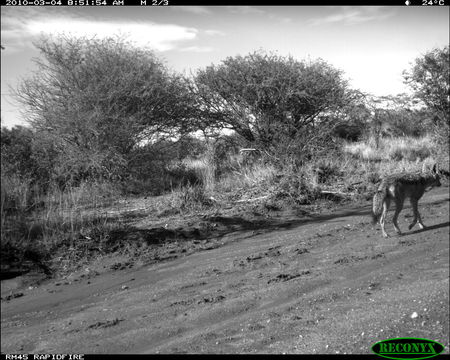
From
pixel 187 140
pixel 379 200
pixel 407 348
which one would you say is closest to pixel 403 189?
pixel 379 200

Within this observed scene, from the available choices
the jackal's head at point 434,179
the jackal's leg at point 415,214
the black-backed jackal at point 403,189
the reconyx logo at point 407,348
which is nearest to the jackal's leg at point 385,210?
the black-backed jackal at point 403,189

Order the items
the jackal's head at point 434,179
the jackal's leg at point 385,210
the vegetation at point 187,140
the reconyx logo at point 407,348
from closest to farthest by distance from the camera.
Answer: the reconyx logo at point 407,348, the jackal's head at point 434,179, the jackal's leg at point 385,210, the vegetation at point 187,140

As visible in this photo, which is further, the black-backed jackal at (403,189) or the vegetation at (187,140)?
the vegetation at (187,140)

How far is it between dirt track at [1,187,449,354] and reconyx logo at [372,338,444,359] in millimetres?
85

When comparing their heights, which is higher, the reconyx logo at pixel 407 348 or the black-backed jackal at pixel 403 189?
the black-backed jackal at pixel 403 189

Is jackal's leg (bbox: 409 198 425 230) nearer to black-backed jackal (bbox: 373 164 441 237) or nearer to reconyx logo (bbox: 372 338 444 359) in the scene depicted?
black-backed jackal (bbox: 373 164 441 237)

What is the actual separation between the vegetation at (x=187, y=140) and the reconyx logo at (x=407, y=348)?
15.1ft

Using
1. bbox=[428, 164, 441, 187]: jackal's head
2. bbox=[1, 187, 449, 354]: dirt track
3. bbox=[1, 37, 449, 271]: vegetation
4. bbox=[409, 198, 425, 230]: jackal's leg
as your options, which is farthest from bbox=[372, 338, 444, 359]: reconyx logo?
bbox=[1, 37, 449, 271]: vegetation

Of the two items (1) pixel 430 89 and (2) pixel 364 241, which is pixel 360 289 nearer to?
(2) pixel 364 241

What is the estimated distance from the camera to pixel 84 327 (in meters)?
4.80

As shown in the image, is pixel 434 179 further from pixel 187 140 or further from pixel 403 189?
pixel 187 140

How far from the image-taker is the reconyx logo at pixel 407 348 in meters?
3.90

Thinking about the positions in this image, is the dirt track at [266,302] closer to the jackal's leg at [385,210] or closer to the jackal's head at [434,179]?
the jackal's leg at [385,210]

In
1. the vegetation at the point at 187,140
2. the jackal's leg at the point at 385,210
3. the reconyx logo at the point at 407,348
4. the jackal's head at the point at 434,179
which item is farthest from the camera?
the vegetation at the point at 187,140
